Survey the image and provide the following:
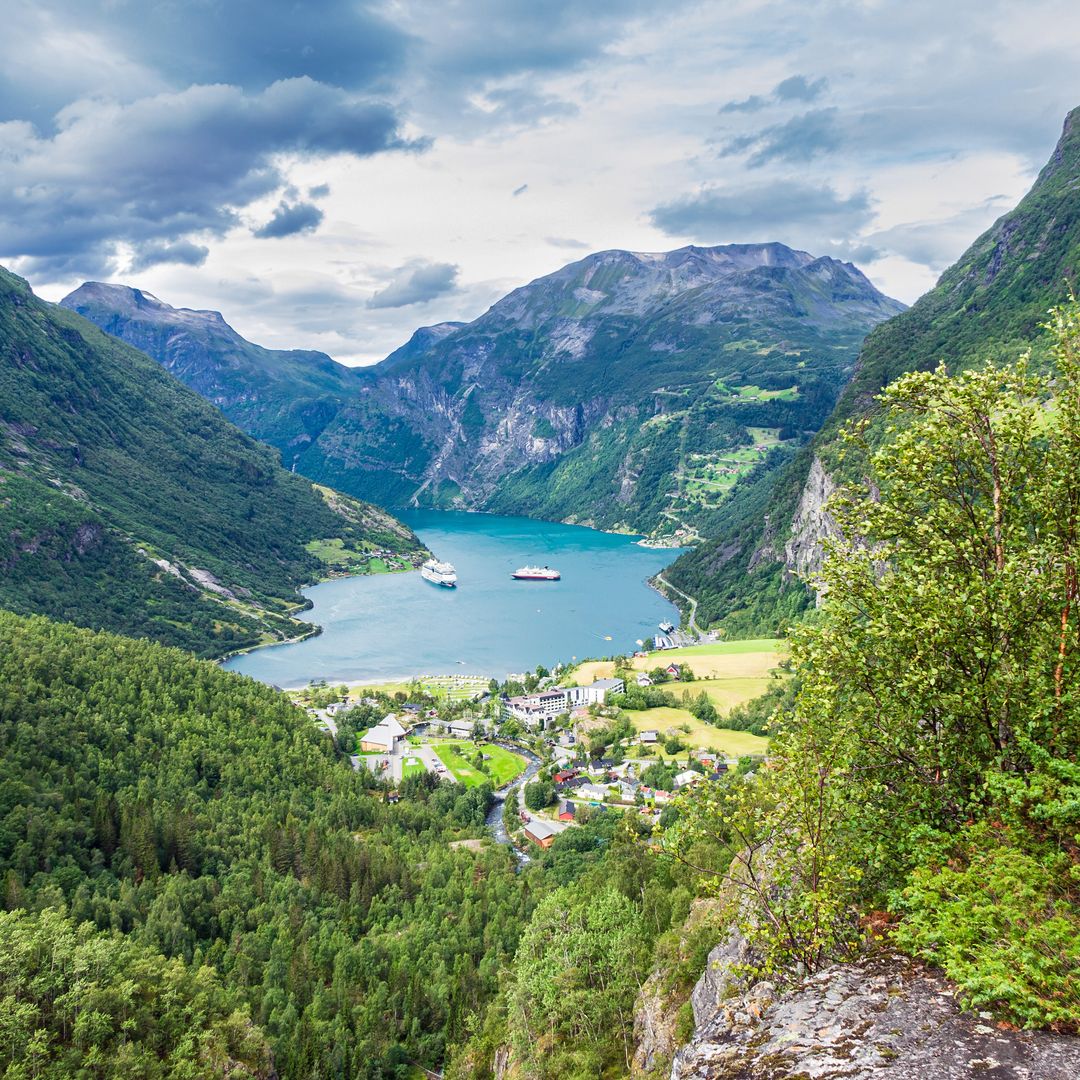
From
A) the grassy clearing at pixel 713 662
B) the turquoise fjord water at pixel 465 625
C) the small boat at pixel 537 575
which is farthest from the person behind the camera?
the small boat at pixel 537 575

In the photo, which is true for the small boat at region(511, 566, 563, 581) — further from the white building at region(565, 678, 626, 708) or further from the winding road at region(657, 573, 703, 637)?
the white building at region(565, 678, 626, 708)

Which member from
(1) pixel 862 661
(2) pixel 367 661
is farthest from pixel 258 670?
(1) pixel 862 661

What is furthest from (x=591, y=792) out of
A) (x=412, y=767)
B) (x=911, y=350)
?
(x=911, y=350)

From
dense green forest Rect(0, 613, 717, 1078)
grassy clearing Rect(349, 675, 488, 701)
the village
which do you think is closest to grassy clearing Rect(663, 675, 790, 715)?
the village

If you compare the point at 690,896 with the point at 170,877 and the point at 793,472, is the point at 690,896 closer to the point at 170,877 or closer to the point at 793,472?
the point at 170,877

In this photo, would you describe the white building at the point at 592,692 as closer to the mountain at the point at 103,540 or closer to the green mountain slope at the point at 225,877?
the green mountain slope at the point at 225,877

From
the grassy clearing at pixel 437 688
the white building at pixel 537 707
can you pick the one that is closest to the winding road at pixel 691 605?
the grassy clearing at pixel 437 688
